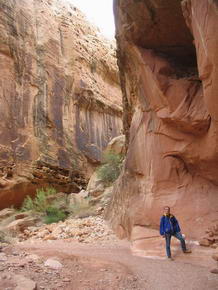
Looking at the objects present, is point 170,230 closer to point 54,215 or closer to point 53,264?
point 53,264

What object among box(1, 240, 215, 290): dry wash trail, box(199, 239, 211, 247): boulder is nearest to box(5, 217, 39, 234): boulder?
box(1, 240, 215, 290): dry wash trail

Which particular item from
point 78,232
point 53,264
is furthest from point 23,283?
point 78,232

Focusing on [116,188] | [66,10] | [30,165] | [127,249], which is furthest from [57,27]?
[127,249]

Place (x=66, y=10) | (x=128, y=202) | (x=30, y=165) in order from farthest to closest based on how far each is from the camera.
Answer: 1. (x=66, y=10)
2. (x=30, y=165)
3. (x=128, y=202)

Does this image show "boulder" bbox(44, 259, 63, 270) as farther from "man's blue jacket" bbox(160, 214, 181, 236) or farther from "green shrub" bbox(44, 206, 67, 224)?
"green shrub" bbox(44, 206, 67, 224)

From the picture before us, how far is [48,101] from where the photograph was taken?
2073 cm

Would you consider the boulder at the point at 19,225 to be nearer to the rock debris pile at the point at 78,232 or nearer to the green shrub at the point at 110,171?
the rock debris pile at the point at 78,232

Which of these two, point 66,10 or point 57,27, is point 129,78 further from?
point 66,10

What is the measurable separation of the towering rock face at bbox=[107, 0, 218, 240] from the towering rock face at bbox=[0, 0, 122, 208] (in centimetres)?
1017

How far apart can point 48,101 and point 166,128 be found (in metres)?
13.3

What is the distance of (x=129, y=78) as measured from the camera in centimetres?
1079

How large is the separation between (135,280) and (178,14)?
20.0 feet

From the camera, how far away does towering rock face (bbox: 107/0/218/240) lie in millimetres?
7848

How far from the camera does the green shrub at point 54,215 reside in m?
13.1
